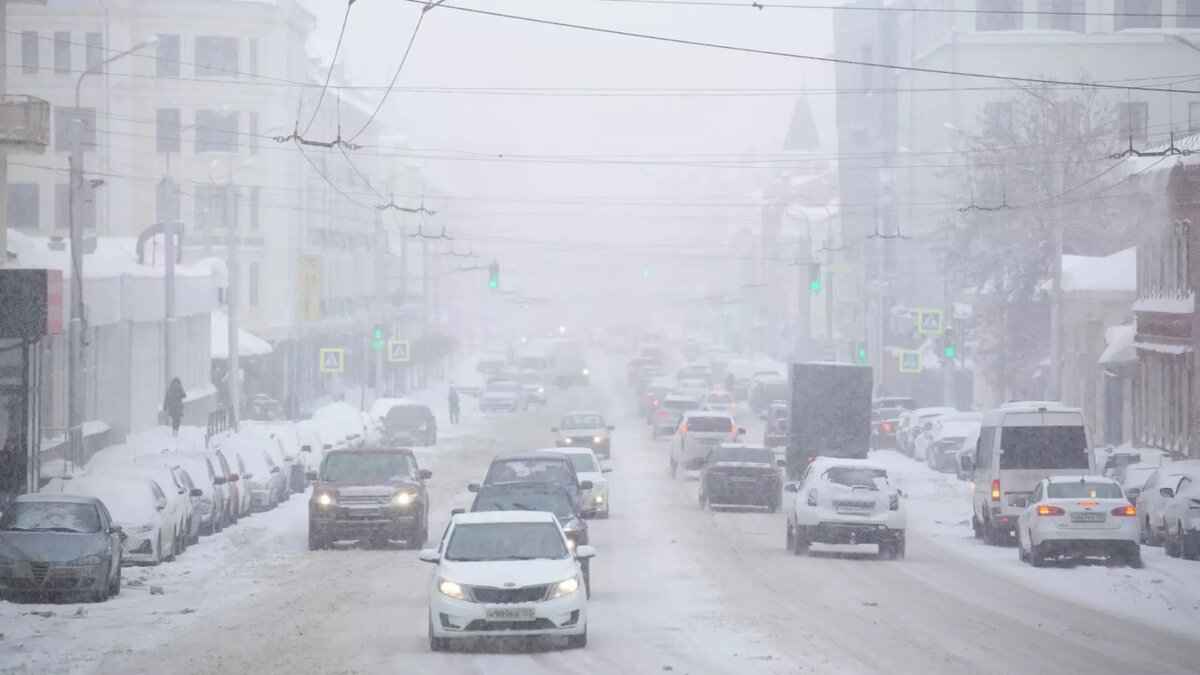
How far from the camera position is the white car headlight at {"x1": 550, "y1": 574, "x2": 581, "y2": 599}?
17.5 meters

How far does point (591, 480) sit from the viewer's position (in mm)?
36125

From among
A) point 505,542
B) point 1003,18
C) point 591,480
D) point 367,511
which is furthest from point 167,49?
Answer: point 505,542

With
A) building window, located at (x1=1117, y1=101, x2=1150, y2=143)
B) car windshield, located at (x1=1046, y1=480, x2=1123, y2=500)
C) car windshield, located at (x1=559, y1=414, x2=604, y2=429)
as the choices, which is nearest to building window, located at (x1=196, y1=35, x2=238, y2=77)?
car windshield, located at (x1=559, y1=414, x2=604, y2=429)

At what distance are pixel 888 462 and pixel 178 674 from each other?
4566cm

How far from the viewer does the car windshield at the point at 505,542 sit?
1845cm

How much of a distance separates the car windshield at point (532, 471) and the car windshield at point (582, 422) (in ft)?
80.1

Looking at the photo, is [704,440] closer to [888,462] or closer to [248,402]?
[888,462]

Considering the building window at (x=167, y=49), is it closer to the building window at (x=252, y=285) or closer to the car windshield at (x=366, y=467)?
the building window at (x=252, y=285)

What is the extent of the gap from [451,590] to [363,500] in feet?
42.5

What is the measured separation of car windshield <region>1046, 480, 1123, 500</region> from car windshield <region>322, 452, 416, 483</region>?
10.7 meters

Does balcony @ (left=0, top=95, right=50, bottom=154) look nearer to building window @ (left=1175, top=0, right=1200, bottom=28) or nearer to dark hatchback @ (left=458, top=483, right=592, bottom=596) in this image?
dark hatchback @ (left=458, top=483, right=592, bottom=596)

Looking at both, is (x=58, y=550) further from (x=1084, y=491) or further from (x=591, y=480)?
(x=591, y=480)

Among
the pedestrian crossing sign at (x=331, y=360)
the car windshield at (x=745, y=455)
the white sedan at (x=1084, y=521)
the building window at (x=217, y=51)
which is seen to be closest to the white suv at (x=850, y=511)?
the white sedan at (x=1084, y=521)

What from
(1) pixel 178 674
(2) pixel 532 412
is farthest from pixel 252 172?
(1) pixel 178 674
